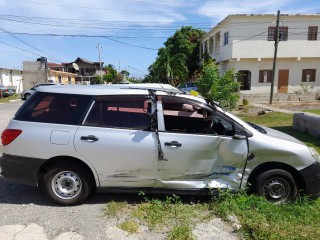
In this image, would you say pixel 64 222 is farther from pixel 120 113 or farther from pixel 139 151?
pixel 120 113

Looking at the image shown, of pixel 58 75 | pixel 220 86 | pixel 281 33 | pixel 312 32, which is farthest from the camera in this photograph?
pixel 58 75

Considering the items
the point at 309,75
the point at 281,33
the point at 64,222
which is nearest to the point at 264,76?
the point at 281,33

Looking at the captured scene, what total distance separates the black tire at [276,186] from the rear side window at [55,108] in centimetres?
262

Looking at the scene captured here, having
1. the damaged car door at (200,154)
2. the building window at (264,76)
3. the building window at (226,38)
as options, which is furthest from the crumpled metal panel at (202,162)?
the building window at (226,38)

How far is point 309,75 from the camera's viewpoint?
26.4 meters

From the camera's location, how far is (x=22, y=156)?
4105 millimetres

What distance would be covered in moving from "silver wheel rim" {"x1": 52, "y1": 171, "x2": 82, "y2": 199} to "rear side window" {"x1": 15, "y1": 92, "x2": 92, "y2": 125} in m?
0.74

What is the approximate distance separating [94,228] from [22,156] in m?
1.46

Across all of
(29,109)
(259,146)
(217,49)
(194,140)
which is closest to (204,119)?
(194,140)

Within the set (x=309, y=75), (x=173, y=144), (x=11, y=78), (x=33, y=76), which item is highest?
(x=309, y=75)

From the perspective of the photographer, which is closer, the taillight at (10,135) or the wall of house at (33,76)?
the taillight at (10,135)

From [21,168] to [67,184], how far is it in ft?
2.19

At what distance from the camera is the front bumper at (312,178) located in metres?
4.02

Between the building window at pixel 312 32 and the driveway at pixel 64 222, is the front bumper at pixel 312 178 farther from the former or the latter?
the building window at pixel 312 32
